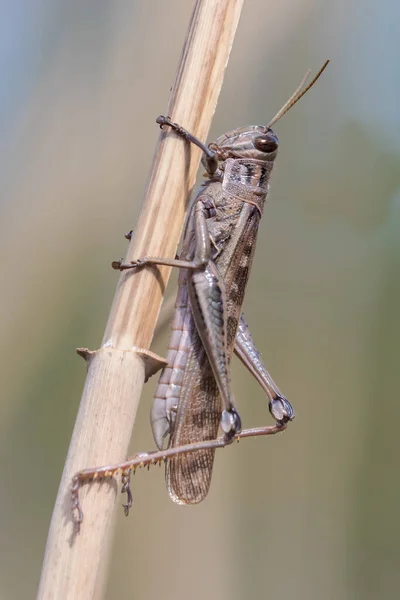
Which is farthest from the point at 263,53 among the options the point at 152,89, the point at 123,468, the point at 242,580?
the point at 242,580

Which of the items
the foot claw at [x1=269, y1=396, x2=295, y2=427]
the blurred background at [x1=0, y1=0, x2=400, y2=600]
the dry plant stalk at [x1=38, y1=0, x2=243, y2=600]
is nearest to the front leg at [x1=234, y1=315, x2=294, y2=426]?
the foot claw at [x1=269, y1=396, x2=295, y2=427]

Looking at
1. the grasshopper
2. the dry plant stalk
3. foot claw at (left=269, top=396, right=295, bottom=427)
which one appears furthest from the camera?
foot claw at (left=269, top=396, right=295, bottom=427)

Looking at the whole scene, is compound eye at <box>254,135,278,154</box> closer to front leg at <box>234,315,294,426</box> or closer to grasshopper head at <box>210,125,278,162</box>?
grasshopper head at <box>210,125,278,162</box>

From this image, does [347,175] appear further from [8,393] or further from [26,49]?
[8,393]

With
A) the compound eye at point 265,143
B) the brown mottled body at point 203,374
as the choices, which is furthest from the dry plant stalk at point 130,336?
the compound eye at point 265,143

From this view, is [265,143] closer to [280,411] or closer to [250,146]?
[250,146]

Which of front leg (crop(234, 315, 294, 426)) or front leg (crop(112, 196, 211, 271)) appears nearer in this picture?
front leg (crop(112, 196, 211, 271))
